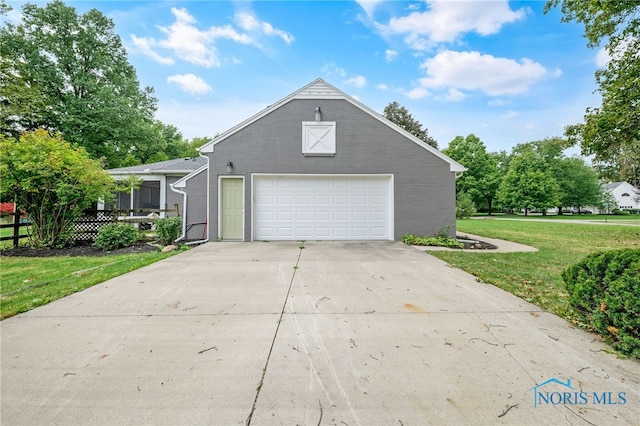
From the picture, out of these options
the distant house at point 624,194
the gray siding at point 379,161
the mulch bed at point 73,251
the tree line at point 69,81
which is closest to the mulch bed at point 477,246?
the gray siding at point 379,161

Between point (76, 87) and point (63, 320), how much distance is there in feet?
69.9

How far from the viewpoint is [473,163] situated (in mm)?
31609

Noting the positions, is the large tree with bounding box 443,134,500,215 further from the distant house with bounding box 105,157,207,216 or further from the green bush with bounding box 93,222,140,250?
the green bush with bounding box 93,222,140,250

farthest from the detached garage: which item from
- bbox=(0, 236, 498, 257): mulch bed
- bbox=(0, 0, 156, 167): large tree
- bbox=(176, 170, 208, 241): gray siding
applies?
bbox=(0, 0, 156, 167): large tree

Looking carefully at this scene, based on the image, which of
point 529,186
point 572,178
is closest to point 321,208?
point 529,186

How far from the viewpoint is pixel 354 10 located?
9641 mm

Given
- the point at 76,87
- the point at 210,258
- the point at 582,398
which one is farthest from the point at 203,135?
the point at 582,398

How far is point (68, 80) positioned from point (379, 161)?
21.1 metres

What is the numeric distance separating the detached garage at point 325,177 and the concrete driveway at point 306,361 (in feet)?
15.6

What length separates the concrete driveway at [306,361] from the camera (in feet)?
5.07

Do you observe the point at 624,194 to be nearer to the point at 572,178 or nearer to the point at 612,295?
the point at 572,178

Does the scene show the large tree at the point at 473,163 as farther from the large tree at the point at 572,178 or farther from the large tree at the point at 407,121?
the large tree at the point at 407,121

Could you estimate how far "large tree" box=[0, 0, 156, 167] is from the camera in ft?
47.8

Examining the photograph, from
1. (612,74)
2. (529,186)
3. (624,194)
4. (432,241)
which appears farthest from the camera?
(624,194)
